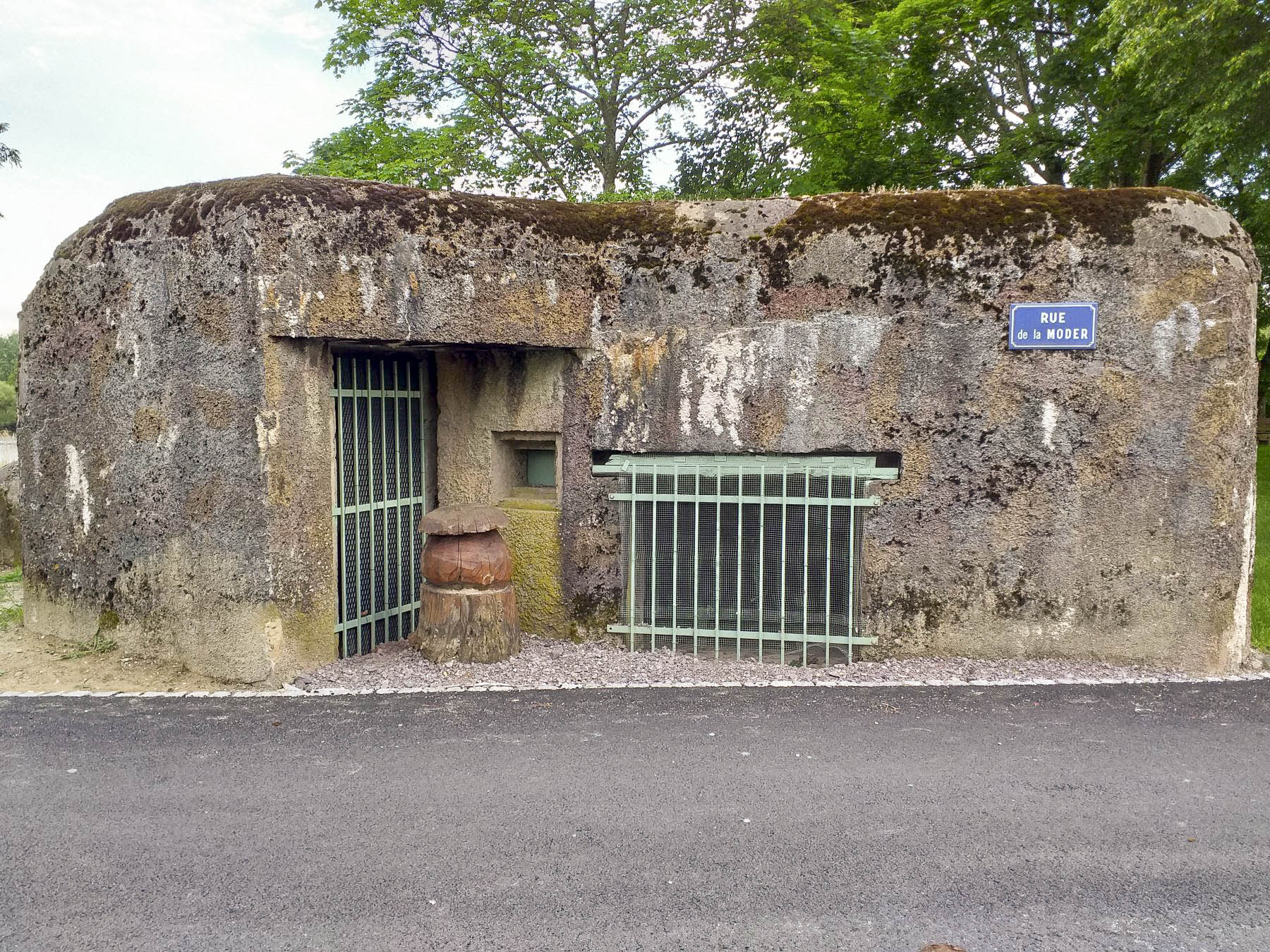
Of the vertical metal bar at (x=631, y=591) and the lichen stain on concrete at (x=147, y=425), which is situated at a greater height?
the lichen stain on concrete at (x=147, y=425)

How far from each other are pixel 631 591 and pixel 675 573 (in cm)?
37

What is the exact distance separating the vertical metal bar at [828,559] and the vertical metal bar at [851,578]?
11cm

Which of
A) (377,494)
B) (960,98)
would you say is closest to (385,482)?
(377,494)

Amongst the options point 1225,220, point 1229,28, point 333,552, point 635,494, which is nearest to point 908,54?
point 1229,28

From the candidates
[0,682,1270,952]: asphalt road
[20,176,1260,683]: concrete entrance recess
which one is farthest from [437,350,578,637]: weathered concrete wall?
[0,682,1270,952]: asphalt road

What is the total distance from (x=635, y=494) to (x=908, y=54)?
12.3 meters

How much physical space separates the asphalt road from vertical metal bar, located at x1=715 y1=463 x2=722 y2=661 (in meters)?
0.84

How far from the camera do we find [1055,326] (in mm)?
5680

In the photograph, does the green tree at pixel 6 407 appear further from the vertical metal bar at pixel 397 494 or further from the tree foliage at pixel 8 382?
the vertical metal bar at pixel 397 494

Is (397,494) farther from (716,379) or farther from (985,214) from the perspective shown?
(985,214)

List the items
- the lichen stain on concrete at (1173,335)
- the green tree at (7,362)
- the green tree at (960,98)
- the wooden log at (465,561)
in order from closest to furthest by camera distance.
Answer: the lichen stain on concrete at (1173,335) < the wooden log at (465,561) < the green tree at (960,98) < the green tree at (7,362)

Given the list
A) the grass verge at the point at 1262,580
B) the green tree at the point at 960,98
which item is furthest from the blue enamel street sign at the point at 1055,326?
the green tree at the point at 960,98

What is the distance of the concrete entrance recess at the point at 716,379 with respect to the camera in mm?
5492

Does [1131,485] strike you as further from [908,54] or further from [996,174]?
[908,54]
